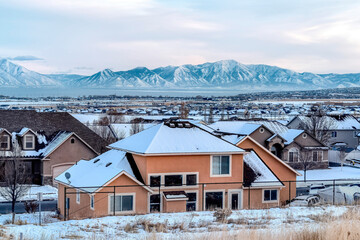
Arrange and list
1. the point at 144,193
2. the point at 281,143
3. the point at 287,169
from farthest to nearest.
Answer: the point at 281,143, the point at 287,169, the point at 144,193

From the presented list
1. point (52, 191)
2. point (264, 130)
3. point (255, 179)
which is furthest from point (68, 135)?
point (264, 130)

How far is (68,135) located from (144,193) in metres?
17.3

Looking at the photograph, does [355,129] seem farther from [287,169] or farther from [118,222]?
[118,222]

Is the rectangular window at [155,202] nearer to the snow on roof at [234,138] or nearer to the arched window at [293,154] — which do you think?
the snow on roof at [234,138]

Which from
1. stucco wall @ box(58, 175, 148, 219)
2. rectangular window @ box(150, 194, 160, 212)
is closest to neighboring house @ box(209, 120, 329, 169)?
rectangular window @ box(150, 194, 160, 212)

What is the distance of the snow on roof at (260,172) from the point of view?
102 feet

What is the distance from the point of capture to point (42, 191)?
39906mm

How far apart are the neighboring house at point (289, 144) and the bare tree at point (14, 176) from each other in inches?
991

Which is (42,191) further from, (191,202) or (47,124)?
(191,202)

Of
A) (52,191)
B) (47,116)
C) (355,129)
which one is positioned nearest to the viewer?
(52,191)

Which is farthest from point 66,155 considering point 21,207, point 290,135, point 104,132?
point 290,135

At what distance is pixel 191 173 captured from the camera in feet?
97.1

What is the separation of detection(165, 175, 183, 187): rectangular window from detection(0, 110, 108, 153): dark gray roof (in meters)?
17.9

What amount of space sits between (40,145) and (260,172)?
20.8m
